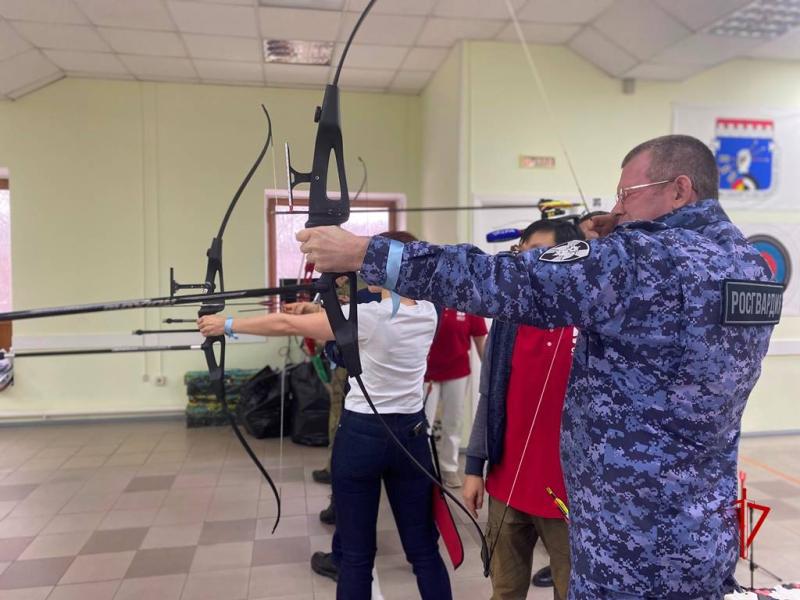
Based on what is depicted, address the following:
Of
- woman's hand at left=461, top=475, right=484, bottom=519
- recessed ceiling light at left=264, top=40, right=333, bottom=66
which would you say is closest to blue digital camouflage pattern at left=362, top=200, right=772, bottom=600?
woman's hand at left=461, top=475, right=484, bottom=519

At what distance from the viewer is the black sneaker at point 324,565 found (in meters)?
2.11

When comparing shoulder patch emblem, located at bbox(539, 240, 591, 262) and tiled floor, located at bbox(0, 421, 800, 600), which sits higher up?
shoulder patch emblem, located at bbox(539, 240, 591, 262)

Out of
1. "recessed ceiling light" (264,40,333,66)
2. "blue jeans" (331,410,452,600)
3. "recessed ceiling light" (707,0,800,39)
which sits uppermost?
"recessed ceiling light" (264,40,333,66)

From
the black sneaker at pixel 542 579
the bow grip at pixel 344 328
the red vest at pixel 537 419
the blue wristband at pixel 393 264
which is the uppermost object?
the blue wristband at pixel 393 264

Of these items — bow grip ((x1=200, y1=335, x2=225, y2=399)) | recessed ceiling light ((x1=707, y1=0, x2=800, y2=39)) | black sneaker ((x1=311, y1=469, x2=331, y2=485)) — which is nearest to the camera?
bow grip ((x1=200, y1=335, x2=225, y2=399))

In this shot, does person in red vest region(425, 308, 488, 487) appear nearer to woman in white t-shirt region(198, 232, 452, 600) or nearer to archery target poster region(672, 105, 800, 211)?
woman in white t-shirt region(198, 232, 452, 600)

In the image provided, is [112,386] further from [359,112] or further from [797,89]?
[797,89]

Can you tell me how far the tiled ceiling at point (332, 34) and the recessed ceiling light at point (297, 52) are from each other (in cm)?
6

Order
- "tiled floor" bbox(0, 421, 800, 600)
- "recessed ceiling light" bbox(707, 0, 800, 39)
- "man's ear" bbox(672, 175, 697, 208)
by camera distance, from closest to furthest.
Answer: "man's ear" bbox(672, 175, 697, 208) → "tiled floor" bbox(0, 421, 800, 600) → "recessed ceiling light" bbox(707, 0, 800, 39)

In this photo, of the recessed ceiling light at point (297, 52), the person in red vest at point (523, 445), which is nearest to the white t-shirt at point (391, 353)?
the person in red vest at point (523, 445)

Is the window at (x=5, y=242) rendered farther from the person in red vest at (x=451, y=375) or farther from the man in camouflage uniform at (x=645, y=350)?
the man in camouflage uniform at (x=645, y=350)

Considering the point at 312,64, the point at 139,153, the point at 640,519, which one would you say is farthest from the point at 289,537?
the point at 139,153

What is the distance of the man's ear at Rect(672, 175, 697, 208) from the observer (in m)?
0.88

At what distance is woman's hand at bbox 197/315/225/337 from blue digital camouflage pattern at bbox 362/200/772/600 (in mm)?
864
